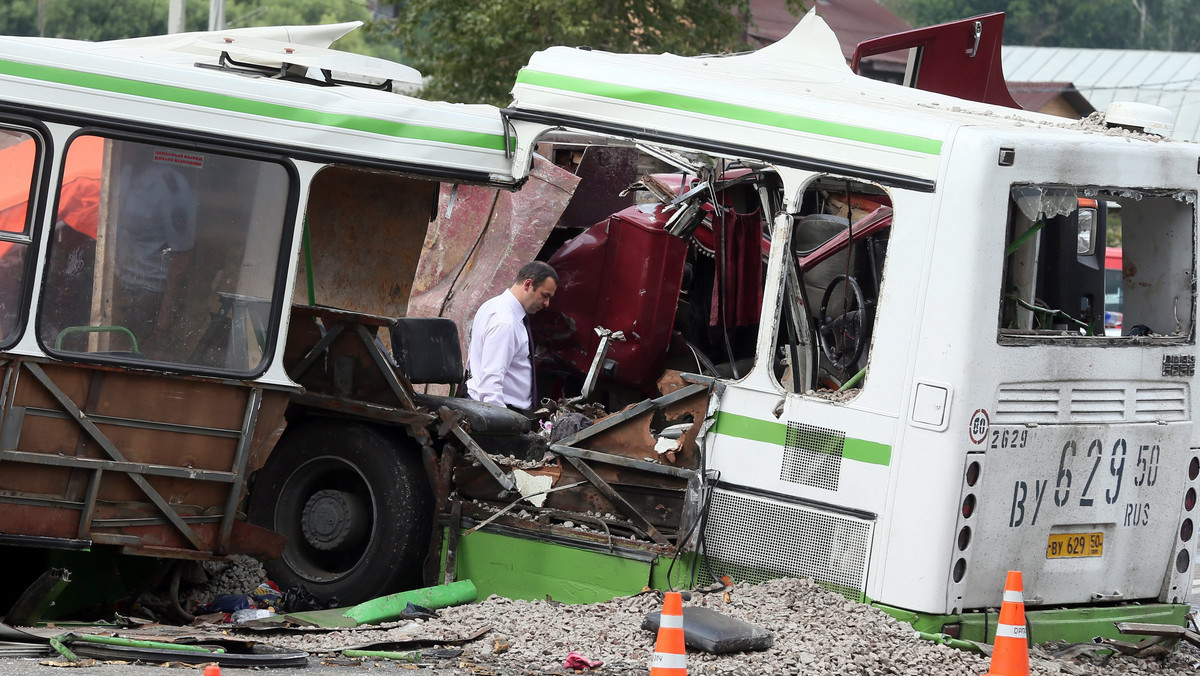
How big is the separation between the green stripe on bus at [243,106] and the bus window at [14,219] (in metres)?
0.29

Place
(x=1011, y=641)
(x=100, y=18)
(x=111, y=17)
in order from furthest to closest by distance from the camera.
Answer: (x=111, y=17), (x=100, y=18), (x=1011, y=641)

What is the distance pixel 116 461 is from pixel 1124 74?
56.6 meters

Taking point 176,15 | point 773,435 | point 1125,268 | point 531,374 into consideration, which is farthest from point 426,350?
point 176,15

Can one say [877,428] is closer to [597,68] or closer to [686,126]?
[686,126]

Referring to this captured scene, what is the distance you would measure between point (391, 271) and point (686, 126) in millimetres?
2489

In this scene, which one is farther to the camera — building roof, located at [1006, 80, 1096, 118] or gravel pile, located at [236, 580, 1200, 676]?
building roof, located at [1006, 80, 1096, 118]

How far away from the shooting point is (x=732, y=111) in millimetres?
6902

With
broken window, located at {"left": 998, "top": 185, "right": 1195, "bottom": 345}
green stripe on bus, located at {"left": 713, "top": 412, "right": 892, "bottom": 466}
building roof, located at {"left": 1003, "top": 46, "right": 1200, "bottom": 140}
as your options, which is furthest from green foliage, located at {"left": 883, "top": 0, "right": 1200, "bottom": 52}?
green stripe on bus, located at {"left": 713, "top": 412, "right": 892, "bottom": 466}

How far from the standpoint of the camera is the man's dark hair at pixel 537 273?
8.72 meters

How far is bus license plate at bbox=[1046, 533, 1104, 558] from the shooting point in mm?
6848

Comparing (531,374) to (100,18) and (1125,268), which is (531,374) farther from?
(100,18)

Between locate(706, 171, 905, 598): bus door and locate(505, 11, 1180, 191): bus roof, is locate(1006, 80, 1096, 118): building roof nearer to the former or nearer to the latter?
locate(505, 11, 1180, 191): bus roof

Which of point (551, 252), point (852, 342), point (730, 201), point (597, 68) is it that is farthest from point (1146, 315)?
point (551, 252)

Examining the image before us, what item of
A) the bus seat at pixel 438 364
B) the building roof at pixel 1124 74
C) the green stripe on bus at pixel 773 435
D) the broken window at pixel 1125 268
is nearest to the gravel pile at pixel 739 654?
the green stripe on bus at pixel 773 435
